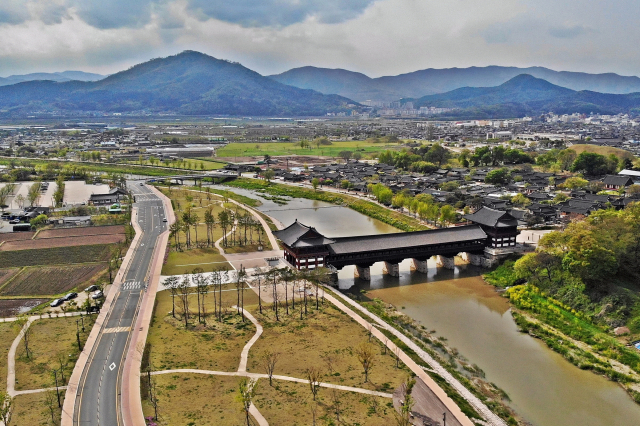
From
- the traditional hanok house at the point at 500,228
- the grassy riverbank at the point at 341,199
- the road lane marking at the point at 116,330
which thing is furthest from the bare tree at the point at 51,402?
the grassy riverbank at the point at 341,199

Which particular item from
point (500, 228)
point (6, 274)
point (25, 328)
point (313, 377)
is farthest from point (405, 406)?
point (6, 274)

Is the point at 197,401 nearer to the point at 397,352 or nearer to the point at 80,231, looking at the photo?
the point at 397,352

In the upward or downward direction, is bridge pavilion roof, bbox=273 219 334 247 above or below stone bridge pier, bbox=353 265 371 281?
above

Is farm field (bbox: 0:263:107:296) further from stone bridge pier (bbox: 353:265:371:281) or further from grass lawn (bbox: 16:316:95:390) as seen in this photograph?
stone bridge pier (bbox: 353:265:371:281)

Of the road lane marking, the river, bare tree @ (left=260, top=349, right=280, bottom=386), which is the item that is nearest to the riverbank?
the river

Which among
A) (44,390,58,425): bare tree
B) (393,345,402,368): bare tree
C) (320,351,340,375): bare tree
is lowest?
(393,345,402,368): bare tree

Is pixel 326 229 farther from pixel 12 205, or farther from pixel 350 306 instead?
pixel 12 205

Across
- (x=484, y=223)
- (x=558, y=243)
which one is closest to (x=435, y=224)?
(x=484, y=223)
